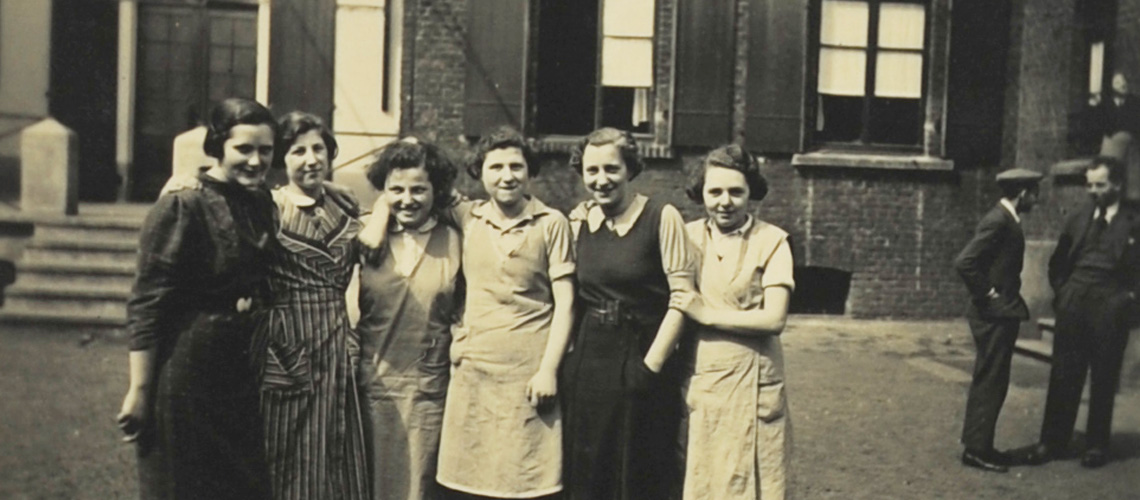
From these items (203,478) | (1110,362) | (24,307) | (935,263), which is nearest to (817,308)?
(935,263)

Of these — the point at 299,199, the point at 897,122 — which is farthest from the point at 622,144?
the point at 897,122

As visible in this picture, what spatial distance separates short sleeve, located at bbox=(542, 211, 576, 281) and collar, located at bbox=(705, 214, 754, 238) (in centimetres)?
55

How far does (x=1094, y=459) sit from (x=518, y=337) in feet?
13.9

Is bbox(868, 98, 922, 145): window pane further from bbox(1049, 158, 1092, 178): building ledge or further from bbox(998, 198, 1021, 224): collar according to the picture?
Answer: bbox(998, 198, 1021, 224): collar

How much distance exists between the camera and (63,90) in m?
12.1

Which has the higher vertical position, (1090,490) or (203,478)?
(203,478)

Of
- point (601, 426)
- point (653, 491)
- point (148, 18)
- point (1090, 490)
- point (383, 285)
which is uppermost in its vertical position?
point (148, 18)

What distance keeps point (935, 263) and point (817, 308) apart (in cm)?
139

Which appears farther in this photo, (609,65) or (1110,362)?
(609,65)

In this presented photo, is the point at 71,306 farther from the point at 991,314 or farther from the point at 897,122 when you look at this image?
the point at 897,122

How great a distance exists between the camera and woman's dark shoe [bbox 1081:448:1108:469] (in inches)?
250

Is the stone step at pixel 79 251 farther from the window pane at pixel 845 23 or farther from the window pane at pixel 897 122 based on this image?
the window pane at pixel 897 122

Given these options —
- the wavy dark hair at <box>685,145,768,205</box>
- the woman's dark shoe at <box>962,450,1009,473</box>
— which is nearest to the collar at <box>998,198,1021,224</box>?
the woman's dark shoe at <box>962,450,1009,473</box>

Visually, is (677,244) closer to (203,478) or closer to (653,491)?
(653,491)
